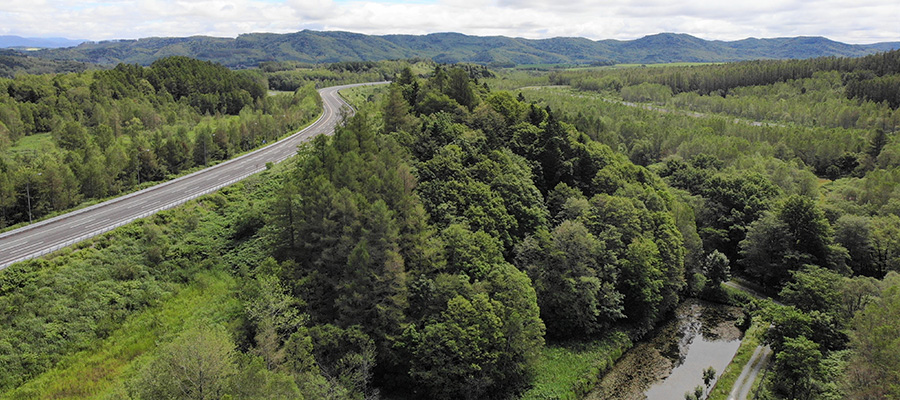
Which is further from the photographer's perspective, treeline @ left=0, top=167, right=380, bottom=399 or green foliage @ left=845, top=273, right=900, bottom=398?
green foliage @ left=845, top=273, right=900, bottom=398

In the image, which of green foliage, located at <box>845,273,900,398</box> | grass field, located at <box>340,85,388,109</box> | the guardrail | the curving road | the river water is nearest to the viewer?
green foliage, located at <box>845,273,900,398</box>

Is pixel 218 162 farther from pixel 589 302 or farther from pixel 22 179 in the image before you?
Answer: pixel 589 302

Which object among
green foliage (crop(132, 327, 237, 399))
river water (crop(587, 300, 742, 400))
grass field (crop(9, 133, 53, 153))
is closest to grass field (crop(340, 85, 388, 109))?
grass field (crop(9, 133, 53, 153))

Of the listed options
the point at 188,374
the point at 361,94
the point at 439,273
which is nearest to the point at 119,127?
the point at 361,94

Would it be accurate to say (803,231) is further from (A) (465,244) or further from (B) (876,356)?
(A) (465,244)

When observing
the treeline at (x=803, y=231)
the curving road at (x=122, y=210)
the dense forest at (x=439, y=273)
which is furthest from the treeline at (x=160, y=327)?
the treeline at (x=803, y=231)

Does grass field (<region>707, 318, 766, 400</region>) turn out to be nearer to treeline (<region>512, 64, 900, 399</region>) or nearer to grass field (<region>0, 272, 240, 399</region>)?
treeline (<region>512, 64, 900, 399</region>)
